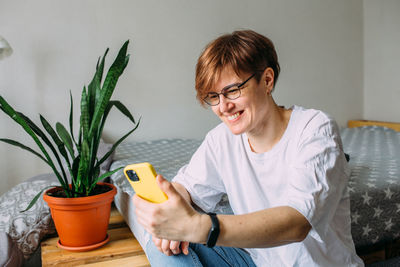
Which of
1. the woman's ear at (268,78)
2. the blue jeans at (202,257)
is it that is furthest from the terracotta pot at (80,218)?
the woman's ear at (268,78)

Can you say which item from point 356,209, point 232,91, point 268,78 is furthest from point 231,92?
point 356,209

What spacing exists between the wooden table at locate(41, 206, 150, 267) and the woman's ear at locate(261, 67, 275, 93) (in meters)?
0.77

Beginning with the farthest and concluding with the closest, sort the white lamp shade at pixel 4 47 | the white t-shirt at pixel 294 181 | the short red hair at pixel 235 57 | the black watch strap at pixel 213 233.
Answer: the white lamp shade at pixel 4 47, the short red hair at pixel 235 57, the white t-shirt at pixel 294 181, the black watch strap at pixel 213 233

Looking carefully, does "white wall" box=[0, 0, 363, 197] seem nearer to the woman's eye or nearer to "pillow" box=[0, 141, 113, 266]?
"pillow" box=[0, 141, 113, 266]

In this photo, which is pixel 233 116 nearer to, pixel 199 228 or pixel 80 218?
pixel 199 228

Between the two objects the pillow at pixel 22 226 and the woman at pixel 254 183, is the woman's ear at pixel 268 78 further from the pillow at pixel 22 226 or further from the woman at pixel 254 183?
the pillow at pixel 22 226

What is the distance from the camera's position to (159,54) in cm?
300

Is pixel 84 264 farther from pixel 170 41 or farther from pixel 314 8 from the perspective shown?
pixel 314 8

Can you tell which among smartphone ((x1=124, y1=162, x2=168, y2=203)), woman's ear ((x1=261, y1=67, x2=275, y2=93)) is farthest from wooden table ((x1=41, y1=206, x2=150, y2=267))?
woman's ear ((x1=261, y1=67, x2=275, y2=93))

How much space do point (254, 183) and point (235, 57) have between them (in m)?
0.36

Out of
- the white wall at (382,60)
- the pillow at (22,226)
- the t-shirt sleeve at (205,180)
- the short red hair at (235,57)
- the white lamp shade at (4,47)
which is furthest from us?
the white wall at (382,60)

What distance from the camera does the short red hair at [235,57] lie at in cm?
101

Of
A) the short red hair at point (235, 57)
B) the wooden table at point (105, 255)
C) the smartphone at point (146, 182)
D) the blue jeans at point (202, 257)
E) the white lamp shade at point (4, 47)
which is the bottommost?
the wooden table at point (105, 255)

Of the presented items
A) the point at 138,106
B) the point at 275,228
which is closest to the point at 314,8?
the point at 138,106
